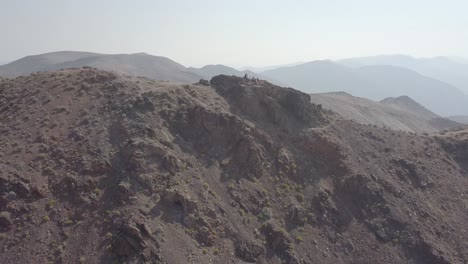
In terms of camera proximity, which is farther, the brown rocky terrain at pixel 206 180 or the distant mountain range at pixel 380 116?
the distant mountain range at pixel 380 116

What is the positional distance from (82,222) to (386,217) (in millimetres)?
23774

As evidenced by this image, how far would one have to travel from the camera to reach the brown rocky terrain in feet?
83.5

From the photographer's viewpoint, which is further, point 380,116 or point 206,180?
point 380,116

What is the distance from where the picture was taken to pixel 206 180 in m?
31.3

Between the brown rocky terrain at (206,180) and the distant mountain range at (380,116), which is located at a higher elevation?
the brown rocky terrain at (206,180)

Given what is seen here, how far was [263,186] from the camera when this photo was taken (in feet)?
111

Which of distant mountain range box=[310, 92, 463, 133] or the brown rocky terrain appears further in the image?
distant mountain range box=[310, 92, 463, 133]

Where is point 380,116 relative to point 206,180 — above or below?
below

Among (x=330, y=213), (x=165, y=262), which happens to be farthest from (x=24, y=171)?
A: (x=330, y=213)

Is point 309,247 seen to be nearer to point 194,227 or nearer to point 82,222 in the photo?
point 194,227

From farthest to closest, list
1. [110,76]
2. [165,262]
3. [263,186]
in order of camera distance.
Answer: [110,76]
[263,186]
[165,262]

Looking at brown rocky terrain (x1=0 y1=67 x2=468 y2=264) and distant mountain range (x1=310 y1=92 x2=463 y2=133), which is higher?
brown rocky terrain (x1=0 y1=67 x2=468 y2=264)

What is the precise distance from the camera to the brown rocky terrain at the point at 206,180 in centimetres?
2545

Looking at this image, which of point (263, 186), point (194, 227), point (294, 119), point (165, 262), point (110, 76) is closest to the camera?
point (165, 262)
